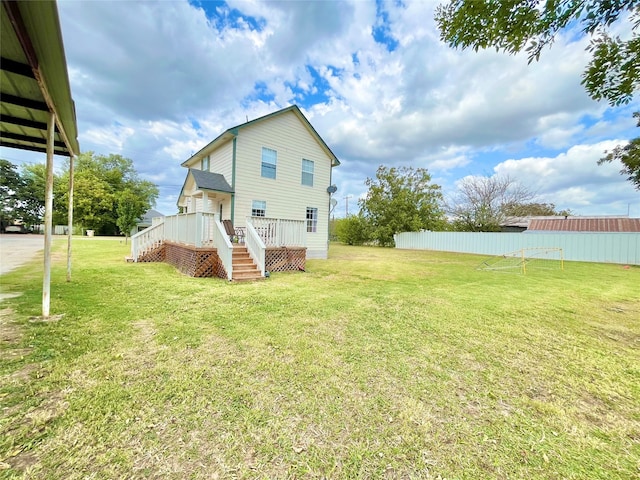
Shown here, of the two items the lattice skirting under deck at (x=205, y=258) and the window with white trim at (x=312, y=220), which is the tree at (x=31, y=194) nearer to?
the lattice skirting under deck at (x=205, y=258)

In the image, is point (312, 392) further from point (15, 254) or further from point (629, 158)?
point (629, 158)

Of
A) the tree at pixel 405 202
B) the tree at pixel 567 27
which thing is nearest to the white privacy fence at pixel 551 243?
the tree at pixel 405 202

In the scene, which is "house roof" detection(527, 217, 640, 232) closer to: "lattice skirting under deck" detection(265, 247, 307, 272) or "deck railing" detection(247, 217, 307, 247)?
"lattice skirting under deck" detection(265, 247, 307, 272)

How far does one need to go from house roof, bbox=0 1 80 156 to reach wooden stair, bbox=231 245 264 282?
4447 millimetres

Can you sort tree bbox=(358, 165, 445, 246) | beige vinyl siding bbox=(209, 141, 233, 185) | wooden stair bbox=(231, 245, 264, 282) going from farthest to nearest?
1. tree bbox=(358, 165, 445, 246)
2. beige vinyl siding bbox=(209, 141, 233, 185)
3. wooden stair bbox=(231, 245, 264, 282)

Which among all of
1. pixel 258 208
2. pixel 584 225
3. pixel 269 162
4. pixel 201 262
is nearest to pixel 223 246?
pixel 201 262

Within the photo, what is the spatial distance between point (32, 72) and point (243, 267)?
5.76 metres

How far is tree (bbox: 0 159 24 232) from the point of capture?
114 ft

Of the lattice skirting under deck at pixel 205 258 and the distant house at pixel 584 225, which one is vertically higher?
the distant house at pixel 584 225

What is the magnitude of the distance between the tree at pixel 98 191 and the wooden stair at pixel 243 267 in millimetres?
31291

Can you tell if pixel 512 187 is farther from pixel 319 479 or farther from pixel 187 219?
pixel 319 479

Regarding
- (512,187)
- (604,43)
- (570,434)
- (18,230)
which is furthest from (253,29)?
(18,230)

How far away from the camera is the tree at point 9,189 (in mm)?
34750

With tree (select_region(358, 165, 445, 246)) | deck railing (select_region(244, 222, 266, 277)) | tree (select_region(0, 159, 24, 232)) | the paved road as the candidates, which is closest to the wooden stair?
deck railing (select_region(244, 222, 266, 277))
